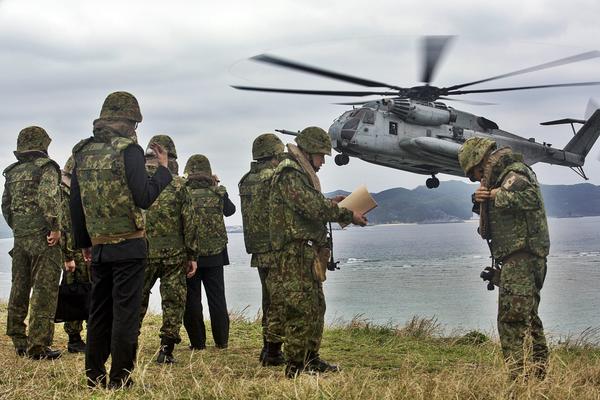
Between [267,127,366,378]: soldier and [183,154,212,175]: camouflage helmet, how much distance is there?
90.3 inches

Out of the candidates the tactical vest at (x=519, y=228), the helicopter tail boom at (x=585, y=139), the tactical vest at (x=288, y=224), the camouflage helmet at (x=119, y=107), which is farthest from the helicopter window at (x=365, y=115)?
the camouflage helmet at (x=119, y=107)

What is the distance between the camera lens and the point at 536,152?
19969 mm

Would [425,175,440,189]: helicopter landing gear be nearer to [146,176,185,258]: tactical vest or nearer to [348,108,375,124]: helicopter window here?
[348,108,375,124]: helicopter window

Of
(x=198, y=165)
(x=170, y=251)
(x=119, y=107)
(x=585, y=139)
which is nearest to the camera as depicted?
(x=119, y=107)

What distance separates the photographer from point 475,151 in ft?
21.2

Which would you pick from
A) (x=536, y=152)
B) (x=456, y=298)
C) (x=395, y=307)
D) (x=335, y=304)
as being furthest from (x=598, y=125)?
(x=456, y=298)

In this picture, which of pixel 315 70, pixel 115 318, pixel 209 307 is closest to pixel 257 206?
pixel 209 307

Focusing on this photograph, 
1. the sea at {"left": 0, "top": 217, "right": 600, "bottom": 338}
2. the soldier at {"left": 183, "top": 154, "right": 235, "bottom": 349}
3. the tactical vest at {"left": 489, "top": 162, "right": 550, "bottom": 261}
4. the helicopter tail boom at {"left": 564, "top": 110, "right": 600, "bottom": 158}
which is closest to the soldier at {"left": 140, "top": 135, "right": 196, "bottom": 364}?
the soldier at {"left": 183, "top": 154, "right": 235, "bottom": 349}

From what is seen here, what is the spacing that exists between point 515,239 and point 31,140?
15.1 ft

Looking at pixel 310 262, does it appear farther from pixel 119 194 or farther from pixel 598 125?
pixel 598 125

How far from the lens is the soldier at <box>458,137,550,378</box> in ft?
20.0

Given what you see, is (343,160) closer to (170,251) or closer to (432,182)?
(432,182)

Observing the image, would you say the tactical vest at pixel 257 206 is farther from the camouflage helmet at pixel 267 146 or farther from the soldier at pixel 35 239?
the soldier at pixel 35 239

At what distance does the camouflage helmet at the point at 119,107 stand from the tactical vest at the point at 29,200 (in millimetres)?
2001
